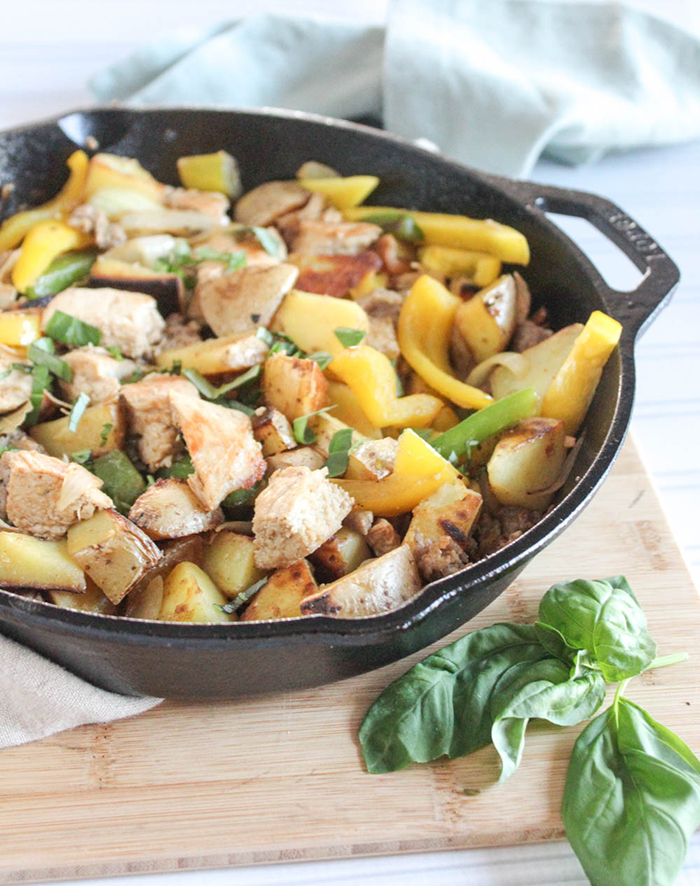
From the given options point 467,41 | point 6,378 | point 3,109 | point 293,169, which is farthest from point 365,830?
point 3,109

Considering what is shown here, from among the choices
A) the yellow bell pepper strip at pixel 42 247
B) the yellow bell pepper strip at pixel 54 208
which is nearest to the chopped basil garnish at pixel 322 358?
the yellow bell pepper strip at pixel 42 247

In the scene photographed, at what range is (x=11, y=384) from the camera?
2.35 m

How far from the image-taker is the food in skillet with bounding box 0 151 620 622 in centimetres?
197

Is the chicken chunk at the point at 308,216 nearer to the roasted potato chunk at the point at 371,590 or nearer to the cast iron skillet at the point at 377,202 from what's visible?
the cast iron skillet at the point at 377,202

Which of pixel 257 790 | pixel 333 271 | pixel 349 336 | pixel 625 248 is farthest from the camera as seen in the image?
pixel 333 271

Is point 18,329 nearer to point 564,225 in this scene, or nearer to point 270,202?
point 270,202

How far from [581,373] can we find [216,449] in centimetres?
90

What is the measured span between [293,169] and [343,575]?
176 centimetres

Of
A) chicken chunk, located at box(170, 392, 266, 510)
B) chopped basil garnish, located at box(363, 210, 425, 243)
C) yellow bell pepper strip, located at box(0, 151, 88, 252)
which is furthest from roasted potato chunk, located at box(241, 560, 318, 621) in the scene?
yellow bell pepper strip, located at box(0, 151, 88, 252)

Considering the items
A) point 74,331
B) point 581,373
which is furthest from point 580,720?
point 74,331

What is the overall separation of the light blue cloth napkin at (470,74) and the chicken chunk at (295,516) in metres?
2.17

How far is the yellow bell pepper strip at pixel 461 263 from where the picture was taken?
2.81 m

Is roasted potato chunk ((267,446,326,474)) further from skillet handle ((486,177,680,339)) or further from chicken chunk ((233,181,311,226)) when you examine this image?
chicken chunk ((233,181,311,226))

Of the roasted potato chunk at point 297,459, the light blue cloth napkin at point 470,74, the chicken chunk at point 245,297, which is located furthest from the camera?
the light blue cloth napkin at point 470,74
